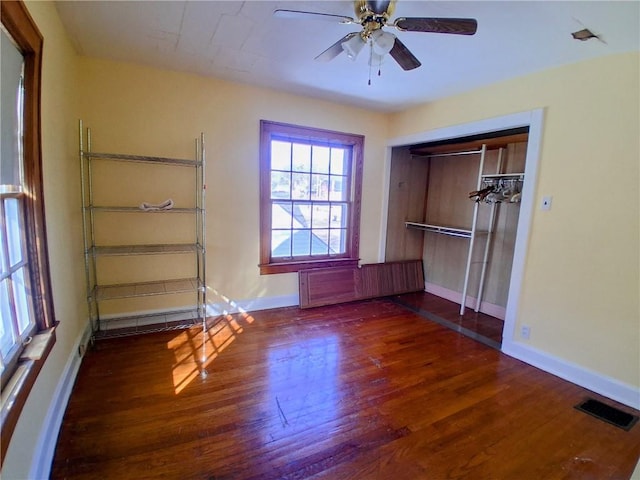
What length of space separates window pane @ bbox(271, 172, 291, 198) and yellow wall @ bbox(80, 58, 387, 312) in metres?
0.24

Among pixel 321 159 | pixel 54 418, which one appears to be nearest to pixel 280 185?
pixel 321 159

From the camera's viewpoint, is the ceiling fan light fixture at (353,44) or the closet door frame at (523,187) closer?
the ceiling fan light fixture at (353,44)

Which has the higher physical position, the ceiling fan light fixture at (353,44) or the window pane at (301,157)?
the ceiling fan light fixture at (353,44)

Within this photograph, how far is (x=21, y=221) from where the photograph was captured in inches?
57.0

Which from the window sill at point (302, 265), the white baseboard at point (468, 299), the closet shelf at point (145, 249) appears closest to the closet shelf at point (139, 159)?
the closet shelf at point (145, 249)

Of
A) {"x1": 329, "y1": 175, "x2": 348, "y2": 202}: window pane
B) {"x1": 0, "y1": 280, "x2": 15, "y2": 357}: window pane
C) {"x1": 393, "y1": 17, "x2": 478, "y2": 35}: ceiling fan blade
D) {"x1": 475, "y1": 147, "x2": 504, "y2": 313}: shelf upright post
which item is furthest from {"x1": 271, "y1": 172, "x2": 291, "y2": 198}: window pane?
{"x1": 0, "y1": 280, "x2": 15, "y2": 357}: window pane

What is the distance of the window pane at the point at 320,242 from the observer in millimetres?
3920

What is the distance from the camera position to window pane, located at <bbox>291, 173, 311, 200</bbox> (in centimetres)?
366

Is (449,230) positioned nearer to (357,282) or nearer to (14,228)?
(357,282)

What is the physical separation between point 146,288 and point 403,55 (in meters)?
2.93

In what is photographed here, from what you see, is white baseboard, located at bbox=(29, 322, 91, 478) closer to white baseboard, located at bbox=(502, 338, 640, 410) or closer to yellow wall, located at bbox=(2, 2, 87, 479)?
yellow wall, located at bbox=(2, 2, 87, 479)

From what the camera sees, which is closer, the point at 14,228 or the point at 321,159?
the point at 14,228

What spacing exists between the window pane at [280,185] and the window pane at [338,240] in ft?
2.75

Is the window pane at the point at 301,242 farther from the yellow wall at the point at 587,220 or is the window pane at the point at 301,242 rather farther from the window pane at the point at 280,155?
the yellow wall at the point at 587,220
